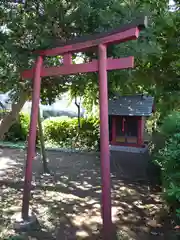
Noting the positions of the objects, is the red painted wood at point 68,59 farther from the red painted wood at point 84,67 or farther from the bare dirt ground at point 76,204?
the bare dirt ground at point 76,204

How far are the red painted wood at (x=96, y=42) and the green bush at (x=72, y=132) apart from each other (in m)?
7.61

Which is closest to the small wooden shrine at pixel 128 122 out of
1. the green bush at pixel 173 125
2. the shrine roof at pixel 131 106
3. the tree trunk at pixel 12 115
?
the shrine roof at pixel 131 106

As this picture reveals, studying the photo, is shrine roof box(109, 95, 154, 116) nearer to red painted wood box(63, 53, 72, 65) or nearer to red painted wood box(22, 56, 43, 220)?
red painted wood box(22, 56, 43, 220)

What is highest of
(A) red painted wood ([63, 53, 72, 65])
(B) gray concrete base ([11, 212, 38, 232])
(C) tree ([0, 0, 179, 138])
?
(C) tree ([0, 0, 179, 138])

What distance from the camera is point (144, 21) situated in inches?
115

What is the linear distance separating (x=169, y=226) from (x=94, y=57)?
3.03 m

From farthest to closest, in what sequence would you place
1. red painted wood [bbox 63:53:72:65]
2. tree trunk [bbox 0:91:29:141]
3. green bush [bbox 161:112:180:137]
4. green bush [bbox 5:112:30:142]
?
green bush [bbox 5:112:30:142] → tree trunk [bbox 0:91:29:141] → red painted wood [bbox 63:53:72:65] → green bush [bbox 161:112:180:137]

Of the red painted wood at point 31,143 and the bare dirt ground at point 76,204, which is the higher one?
the red painted wood at point 31,143

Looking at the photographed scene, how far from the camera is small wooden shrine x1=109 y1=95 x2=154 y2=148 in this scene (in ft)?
29.1

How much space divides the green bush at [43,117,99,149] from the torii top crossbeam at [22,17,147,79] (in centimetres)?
740

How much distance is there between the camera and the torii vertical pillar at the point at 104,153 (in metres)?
3.13

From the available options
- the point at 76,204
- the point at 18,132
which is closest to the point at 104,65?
the point at 76,204

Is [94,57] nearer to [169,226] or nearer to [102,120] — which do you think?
[102,120]

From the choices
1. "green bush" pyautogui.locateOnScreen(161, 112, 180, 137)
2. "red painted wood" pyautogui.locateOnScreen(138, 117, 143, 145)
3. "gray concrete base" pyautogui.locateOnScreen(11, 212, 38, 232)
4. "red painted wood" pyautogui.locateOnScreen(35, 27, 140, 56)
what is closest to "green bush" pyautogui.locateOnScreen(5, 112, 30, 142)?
"red painted wood" pyautogui.locateOnScreen(138, 117, 143, 145)
